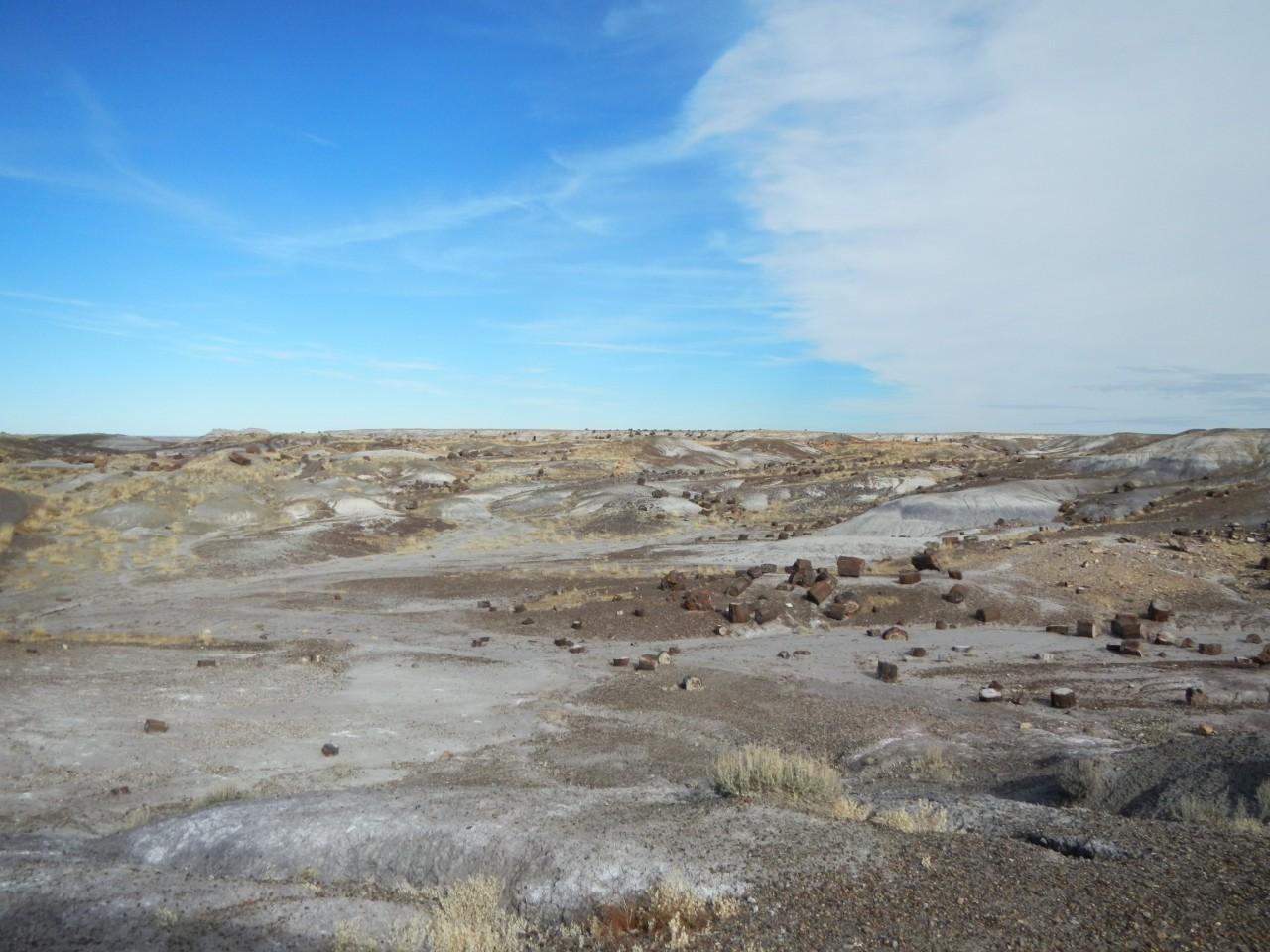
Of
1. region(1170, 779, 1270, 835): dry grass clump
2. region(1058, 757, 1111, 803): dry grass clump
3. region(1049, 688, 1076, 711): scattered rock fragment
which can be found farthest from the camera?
region(1049, 688, 1076, 711): scattered rock fragment

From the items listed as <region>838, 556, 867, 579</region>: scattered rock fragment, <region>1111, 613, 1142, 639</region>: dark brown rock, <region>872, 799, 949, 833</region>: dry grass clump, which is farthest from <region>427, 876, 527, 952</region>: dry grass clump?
<region>838, 556, 867, 579</region>: scattered rock fragment

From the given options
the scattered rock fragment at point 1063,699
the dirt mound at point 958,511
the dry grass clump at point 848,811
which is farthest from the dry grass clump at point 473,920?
the dirt mound at point 958,511

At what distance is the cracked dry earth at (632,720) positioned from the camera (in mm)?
6555

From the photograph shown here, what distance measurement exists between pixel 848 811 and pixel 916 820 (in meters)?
0.69

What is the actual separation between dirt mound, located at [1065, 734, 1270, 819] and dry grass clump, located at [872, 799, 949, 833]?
2.52 metres

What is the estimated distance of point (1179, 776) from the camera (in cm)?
958

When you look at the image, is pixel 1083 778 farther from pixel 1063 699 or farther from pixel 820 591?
pixel 820 591

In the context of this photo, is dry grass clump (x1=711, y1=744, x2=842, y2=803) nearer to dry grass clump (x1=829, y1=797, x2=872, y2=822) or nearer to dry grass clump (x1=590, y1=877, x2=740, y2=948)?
dry grass clump (x1=829, y1=797, x2=872, y2=822)

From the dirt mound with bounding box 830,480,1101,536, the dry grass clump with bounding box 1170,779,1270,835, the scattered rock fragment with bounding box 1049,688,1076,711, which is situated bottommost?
the scattered rock fragment with bounding box 1049,688,1076,711

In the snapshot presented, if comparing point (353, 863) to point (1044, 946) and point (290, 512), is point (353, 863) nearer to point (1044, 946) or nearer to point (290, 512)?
point (1044, 946)

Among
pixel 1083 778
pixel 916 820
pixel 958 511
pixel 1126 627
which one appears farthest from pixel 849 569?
pixel 916 820

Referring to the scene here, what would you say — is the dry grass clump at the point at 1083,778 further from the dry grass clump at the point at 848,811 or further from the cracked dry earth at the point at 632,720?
the dry grass clump at the point at 848,811

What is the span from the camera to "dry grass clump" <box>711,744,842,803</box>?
934 cm

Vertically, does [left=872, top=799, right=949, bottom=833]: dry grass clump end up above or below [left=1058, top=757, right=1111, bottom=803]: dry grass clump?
above
